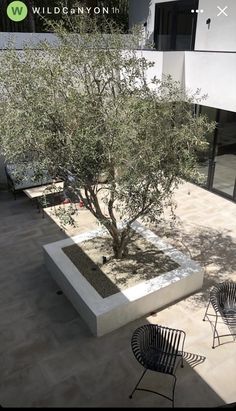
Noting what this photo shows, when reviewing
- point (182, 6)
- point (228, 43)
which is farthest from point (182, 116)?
point (182, 6)

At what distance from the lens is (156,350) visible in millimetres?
5289

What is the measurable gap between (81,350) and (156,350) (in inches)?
50.5

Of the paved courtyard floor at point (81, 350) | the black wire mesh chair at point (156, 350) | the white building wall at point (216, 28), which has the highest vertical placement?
the white building wall at point (216, 28)

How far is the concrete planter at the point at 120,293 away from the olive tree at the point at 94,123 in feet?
4.39

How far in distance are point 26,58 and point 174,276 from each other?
465 cm

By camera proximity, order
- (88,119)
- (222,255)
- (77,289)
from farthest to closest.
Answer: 1. (222,255)
2. (77,289)
3. (88,119)

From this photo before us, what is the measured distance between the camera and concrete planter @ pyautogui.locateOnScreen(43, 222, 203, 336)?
5.97 meters

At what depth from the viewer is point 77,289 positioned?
632cm

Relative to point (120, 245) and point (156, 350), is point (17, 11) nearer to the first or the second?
point (120, 245)

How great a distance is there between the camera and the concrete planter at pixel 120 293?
597 cm

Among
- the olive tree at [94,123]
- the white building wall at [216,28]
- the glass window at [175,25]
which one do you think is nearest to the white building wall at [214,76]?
the white building wall at [216,28]

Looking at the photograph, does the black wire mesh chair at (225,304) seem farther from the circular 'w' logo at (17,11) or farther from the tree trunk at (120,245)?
the circular 'w' logo at (17,11)

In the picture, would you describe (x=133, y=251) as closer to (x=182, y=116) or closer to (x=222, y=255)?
(x=222, y=255)

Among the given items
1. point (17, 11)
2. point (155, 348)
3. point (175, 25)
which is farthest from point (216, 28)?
point (155, 348)
